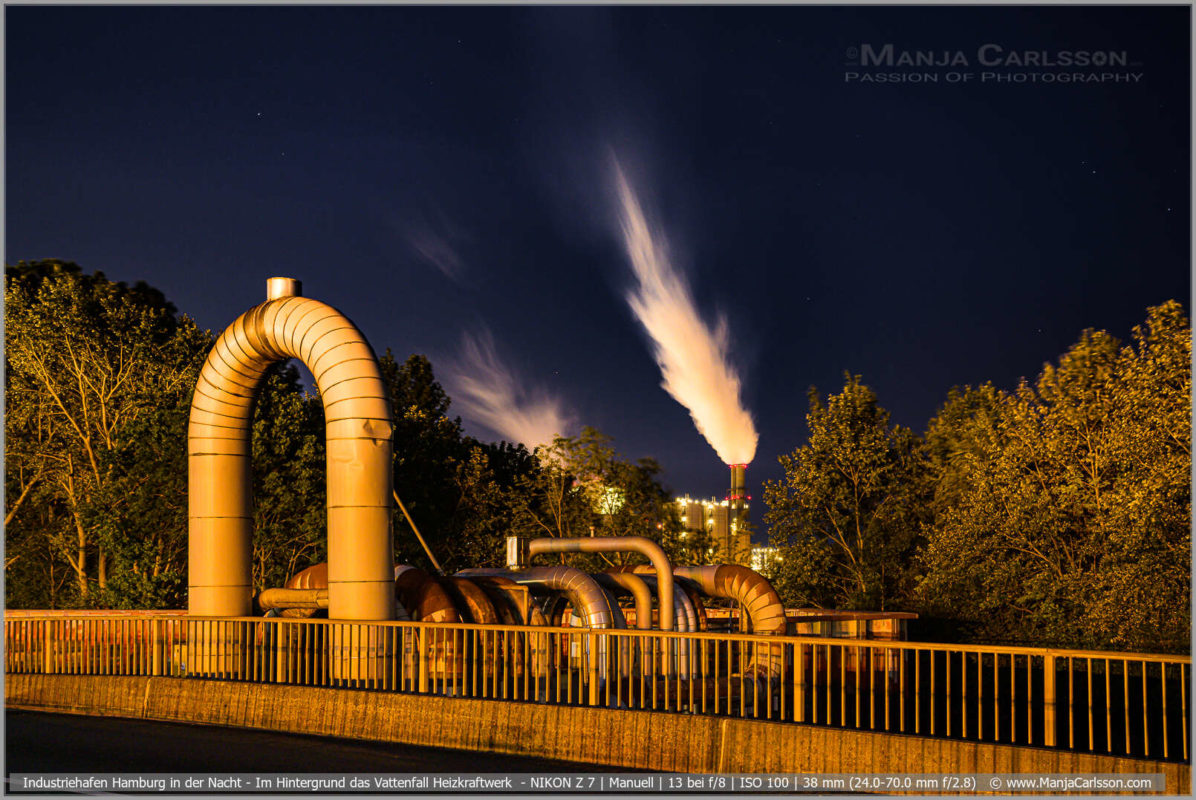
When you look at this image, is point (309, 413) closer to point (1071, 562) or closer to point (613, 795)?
point (1071, 562)

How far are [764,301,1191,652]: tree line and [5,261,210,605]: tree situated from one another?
2116 centimetres

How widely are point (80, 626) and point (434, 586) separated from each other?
6092 millimetres

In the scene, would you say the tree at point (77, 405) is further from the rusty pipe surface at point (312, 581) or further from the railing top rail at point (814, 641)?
the railing top rail at point (814, 641)

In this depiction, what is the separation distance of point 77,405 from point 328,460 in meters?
26.2

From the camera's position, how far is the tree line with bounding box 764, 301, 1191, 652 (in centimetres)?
3081

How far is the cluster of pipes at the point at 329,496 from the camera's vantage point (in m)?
18.5

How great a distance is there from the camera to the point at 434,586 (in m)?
22.2

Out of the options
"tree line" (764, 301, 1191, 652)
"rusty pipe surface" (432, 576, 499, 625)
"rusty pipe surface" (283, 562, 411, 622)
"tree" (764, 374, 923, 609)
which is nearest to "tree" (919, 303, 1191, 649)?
"tree line" (764, 301, 1191, 652)

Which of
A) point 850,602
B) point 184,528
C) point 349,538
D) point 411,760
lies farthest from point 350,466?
point 850,602

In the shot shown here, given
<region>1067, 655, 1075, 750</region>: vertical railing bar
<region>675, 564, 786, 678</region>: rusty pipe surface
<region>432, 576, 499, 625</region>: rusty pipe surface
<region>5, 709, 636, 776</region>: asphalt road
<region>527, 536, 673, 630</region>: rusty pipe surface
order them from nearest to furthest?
<region>1067, 655, 1075, 750</region>: vertical railing bar < <region>5, 709, 636, 776</region>: asphalt road < <region>432, 576, 499, 625</region>: rusty pipe surface < <region>527, 536, 673, 630</region>: rusty pipe surface < <region>675, 564, 786, 678</region>: rusty pipe surface

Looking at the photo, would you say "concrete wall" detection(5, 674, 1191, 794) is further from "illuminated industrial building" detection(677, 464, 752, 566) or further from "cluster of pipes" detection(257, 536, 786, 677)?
"illuminated industrial building" detection(677, 464, 752, 566)

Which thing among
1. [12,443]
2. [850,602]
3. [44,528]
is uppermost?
[12,443]

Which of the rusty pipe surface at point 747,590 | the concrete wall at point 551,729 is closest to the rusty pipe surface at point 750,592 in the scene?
the rusty pipe surface at point 747,590

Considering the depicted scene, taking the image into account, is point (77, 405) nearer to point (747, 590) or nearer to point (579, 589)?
point (579, 589)
